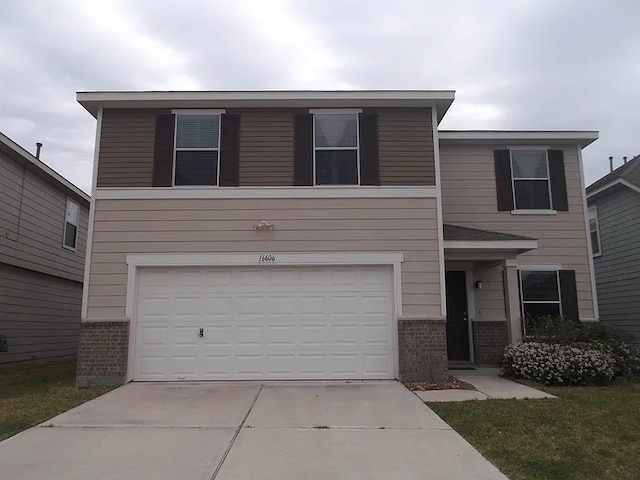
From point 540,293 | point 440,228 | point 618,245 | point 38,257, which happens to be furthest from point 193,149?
point 618,245

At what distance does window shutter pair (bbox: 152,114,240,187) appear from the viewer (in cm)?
1002

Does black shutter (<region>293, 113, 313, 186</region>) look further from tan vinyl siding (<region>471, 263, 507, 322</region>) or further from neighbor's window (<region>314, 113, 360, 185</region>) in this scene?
tan vinyl siding (<region>471, 263, 507, 322</region>)

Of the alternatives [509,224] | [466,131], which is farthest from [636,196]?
[466,131]

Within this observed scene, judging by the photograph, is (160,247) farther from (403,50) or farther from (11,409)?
(403,50)

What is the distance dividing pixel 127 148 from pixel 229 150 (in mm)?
1975

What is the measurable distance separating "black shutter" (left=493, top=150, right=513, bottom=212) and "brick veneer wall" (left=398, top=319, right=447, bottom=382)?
4.00 meters

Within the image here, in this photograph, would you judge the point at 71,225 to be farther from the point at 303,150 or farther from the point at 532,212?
the point at 532,212

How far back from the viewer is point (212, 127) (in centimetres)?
1032

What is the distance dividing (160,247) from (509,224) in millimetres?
7710

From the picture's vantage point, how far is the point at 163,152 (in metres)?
10.1

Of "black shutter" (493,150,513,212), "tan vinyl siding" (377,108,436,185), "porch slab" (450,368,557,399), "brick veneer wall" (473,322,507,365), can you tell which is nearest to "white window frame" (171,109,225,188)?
"tan vinyl siding" (377,108,436,185)

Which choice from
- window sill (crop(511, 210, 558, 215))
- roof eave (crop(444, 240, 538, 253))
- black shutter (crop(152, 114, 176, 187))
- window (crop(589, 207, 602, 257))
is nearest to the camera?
black shutter (crop(152, 114, 176, 187))

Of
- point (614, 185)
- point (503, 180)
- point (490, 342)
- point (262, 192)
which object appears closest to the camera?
point (262, 192)

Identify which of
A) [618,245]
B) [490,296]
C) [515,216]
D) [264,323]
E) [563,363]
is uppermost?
[515,216]
